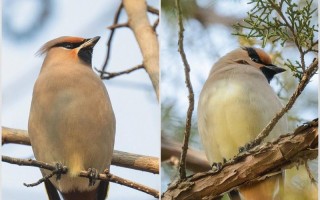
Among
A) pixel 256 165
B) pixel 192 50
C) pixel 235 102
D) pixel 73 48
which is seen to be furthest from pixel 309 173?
pixel 73 48

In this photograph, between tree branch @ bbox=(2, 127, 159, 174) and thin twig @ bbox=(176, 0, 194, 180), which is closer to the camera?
thin twig @ bbox=(176, 0, 194, 180)

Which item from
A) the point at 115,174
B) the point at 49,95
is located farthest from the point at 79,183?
the point at 49,95

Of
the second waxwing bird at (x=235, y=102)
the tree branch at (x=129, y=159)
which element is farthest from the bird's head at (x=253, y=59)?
the tree branch at (x=129, y=159)

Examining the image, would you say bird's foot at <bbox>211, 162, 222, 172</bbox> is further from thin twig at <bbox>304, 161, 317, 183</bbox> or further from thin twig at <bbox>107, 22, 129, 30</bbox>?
thin twig at <bbox>107, 22, 129, 30</bbox>

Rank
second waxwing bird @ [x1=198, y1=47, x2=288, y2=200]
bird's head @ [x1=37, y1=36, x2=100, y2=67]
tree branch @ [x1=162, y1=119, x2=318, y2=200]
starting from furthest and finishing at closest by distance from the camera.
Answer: bird's head @ [x1=37, y1=36, x2=100, y2=67]
second waxwing bird @ [x1=198, y1=47, x2=288, y2=200]
tree branch @ [x1=162, y1=119, x2=318, y2=200]

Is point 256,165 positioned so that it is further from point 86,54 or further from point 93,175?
point 86,54

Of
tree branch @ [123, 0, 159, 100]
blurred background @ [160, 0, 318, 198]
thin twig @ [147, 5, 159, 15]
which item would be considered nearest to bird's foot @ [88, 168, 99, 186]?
blurred background @ [160, 0, 318, 198]

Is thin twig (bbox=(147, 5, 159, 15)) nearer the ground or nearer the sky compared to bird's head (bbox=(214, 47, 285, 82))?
nearer the sky

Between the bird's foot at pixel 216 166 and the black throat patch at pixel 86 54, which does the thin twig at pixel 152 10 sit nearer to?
the black throat patch at pixel 86 54
